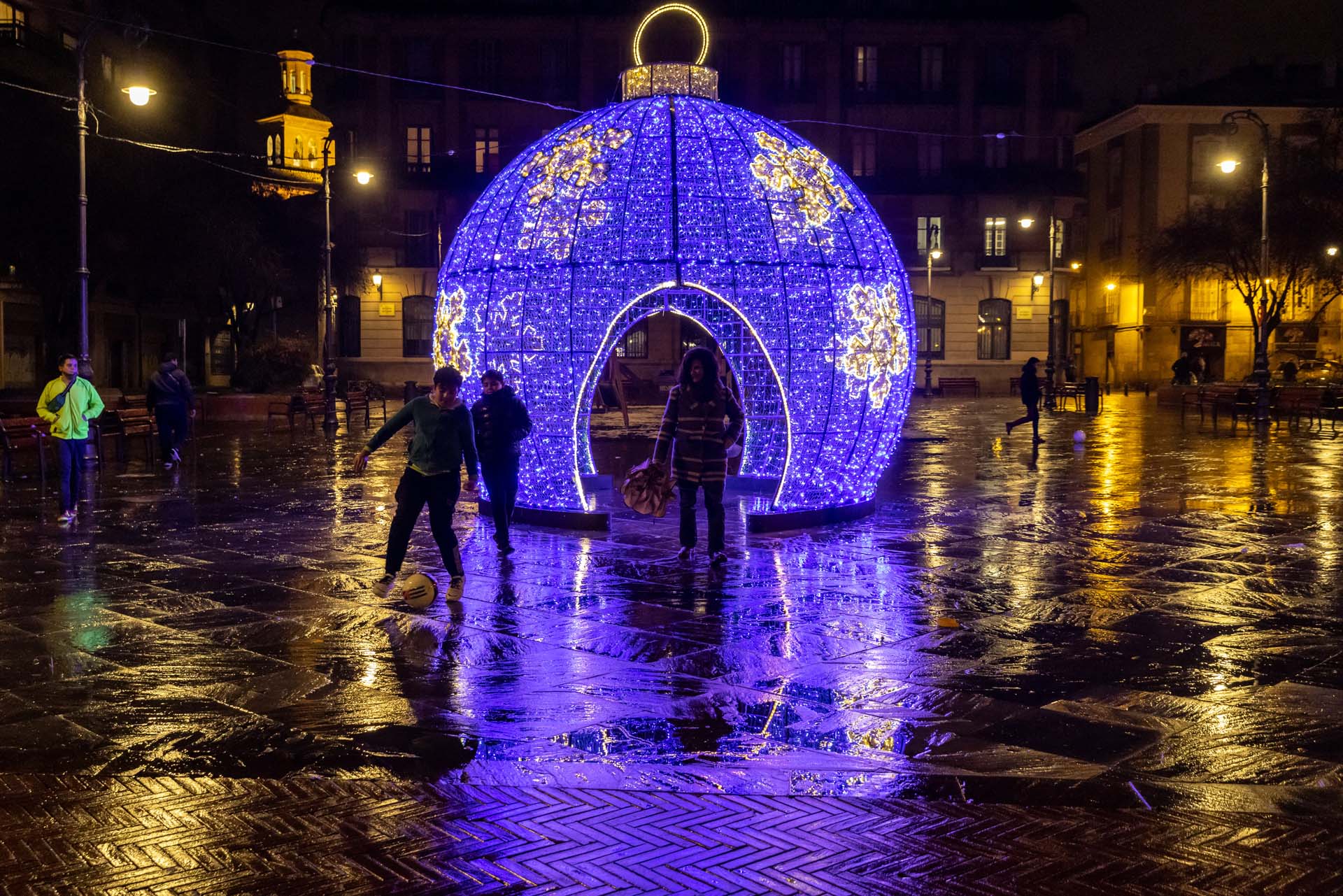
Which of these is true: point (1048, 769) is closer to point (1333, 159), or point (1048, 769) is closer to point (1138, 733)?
point (1138, 733)

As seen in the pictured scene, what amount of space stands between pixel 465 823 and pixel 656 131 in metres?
8.85

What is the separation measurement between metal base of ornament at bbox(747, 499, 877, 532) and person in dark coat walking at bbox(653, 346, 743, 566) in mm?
1916

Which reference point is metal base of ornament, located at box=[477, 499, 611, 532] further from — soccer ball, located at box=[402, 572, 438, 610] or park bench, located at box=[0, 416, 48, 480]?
park bench, located at box=[0, 416, 48, 480]

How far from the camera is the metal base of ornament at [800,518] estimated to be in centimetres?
1209

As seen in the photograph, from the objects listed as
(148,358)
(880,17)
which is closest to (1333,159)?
(880,17)

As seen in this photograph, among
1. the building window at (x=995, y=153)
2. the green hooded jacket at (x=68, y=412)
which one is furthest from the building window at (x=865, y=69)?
the green hooded jacket at (x=68, y=412)

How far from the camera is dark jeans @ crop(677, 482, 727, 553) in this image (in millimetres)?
10047

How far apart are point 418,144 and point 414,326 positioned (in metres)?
7.22

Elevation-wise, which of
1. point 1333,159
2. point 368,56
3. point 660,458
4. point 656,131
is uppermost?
point 368,56

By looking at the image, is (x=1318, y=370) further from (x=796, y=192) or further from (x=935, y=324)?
(x=796, y=192)

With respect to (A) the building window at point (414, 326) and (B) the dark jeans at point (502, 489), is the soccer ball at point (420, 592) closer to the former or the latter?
(B) the dark jeans at point (502, 489)

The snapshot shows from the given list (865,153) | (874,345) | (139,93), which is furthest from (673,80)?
(865,153)

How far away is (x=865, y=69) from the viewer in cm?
5150

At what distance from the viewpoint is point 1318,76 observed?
6062cm
